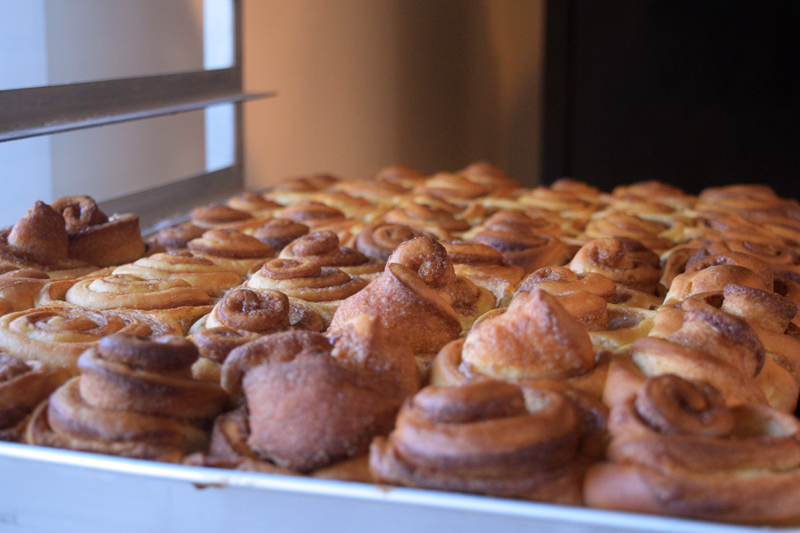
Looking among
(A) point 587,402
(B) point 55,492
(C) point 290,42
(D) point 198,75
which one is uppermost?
(C) point 290,42

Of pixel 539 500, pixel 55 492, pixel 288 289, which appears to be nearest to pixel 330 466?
pixel 539 500

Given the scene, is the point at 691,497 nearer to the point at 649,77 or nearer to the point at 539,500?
the point at 539,500

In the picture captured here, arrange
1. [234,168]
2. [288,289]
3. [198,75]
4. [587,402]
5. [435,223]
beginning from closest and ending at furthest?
[587,402]
[288,289]
[435,223]
[198,75]
[234,168]

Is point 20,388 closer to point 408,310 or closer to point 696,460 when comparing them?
point 408,310

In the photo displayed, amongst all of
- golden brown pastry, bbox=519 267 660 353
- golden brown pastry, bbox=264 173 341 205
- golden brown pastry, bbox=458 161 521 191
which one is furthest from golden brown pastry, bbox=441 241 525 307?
golden brown pastry, bbox=458 161 521 191

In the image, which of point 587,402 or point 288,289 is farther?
point 288,289

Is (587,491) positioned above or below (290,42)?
below

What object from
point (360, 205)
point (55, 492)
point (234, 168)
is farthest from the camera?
point (234, 168)

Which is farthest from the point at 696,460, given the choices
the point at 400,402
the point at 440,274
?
A: the point at 440,274
